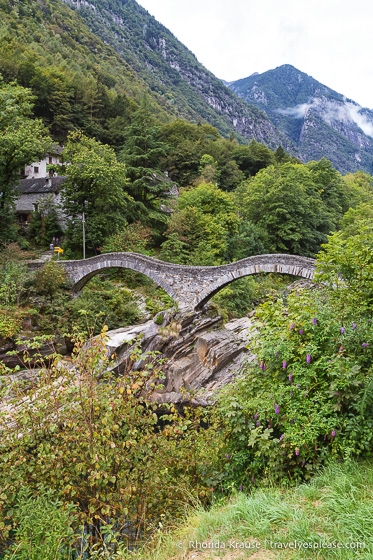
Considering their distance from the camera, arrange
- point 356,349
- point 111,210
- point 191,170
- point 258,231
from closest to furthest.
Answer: point 356,349, point 111,210, point 258,231, point 191,170

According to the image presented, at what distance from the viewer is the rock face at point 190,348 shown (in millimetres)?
15102

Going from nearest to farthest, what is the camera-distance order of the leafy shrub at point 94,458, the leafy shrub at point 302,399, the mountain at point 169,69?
the leafy shrub at point 302,399 → the leafy shrub at point 94,458 → the mountain at point 169,69

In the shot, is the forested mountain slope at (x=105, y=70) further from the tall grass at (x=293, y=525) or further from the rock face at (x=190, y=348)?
the tall grass at (x=293, y=525)

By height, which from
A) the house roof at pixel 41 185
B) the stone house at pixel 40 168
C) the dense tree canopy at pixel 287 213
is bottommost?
the dense tree canopy at pixel 287 213

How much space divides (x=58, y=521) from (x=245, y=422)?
2859 millimetres

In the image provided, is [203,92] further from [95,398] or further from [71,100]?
[95,398]

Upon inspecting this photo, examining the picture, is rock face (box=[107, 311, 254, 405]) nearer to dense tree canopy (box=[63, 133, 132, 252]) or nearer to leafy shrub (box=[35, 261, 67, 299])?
leafy shrub (box=[35, 261, 67, 299])

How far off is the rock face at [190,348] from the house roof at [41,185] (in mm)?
20189

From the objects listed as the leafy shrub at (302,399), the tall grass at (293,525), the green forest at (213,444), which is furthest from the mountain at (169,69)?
the tall grass at (293,525)

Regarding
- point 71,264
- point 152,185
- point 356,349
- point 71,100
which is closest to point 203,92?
point 71,100

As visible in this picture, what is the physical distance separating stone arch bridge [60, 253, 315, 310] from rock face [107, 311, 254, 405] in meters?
1.57

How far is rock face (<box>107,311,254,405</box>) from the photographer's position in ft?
49.5

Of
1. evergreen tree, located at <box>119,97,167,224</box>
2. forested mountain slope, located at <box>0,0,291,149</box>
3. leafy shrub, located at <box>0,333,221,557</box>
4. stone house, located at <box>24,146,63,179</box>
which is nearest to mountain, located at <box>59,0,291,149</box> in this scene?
forested mountain slope, located at <box>0,0,291,149</box>

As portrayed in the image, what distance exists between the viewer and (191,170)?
143 ft
